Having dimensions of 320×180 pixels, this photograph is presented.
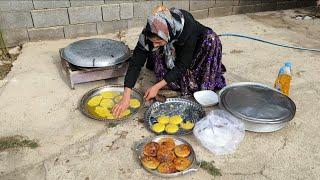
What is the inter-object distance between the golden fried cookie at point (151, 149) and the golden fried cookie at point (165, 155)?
0.05 m

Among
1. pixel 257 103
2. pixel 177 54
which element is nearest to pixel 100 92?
pixel 177 54

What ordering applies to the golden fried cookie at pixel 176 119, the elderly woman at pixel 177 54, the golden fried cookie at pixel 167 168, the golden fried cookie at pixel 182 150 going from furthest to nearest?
the golden fried cookie at pixel 176 119
the elderly woman at pixel 177 54
the golden fried cookie at pixel 182 150
the golden fried cookie at pixel 167 168

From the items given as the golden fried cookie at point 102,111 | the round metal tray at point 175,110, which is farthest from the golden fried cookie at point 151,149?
the golden fried cookie at point 102,111

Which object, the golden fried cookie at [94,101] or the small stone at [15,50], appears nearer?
the golden fried cookie at [94,101]

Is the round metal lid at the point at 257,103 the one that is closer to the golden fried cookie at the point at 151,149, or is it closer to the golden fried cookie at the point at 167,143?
the golden fried cookie at the point at 167,143

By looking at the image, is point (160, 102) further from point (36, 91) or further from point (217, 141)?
point (36, 91)

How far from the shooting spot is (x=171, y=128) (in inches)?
114

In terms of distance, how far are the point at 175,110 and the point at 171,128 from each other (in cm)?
33

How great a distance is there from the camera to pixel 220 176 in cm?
252

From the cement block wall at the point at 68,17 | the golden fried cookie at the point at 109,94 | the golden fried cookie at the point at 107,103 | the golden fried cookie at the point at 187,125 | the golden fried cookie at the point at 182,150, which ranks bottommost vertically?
the golden fried cookie at the point at 182,150

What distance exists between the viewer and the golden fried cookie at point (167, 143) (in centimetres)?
260

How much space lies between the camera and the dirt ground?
257cm

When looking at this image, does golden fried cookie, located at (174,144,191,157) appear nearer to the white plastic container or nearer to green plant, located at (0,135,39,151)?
the white plastic container

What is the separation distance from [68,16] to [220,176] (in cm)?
340
